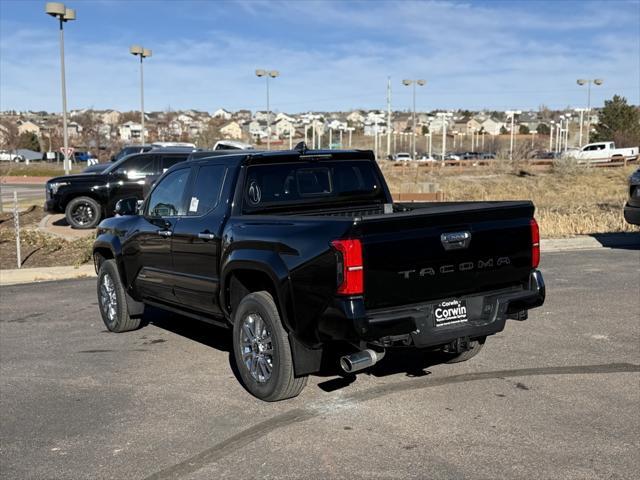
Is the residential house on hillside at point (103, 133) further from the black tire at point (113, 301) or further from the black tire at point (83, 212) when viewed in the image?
the black tire at point (113, 301)

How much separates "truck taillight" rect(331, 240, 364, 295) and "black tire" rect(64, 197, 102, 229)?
570 inches

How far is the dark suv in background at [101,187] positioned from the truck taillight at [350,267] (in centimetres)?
1367

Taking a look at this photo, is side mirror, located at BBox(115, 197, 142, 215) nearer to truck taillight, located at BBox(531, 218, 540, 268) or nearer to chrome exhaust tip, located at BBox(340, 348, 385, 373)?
chrome exhaust tip, located at BBox(340, 348, 385, 373)

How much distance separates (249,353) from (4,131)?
32.6 m

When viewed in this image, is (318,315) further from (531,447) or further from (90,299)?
(90,299)

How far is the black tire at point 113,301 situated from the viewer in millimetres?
8094

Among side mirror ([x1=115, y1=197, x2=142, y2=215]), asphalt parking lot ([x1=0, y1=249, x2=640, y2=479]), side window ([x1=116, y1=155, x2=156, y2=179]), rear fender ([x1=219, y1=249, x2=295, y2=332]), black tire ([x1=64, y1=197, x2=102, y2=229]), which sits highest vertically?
side window ([x1=116, y1=155, x2=156, y2=179])

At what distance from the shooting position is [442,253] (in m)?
5.14

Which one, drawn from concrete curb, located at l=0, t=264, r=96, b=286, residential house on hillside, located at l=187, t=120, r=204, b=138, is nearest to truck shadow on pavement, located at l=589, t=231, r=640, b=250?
concrete curb, located at l=0, t=264, r=96, b=286

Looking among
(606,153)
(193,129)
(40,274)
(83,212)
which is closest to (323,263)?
(40,274)

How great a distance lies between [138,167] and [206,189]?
12.4 m

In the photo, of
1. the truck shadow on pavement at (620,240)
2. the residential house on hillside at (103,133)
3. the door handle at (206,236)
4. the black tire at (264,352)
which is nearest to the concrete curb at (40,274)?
the door handle at (206,236)

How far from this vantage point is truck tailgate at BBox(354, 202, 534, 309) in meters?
4.87

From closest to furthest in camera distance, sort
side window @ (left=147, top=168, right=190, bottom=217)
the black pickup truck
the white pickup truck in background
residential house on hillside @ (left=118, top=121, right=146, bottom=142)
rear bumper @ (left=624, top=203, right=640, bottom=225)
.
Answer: the black pickup truck
side window @ (left=147, top=168, right=190, bottom=217)
rear bumper @ (left=624, top=203, right=640, bottom=225)
the white pickup truck in background
residential house on hillside @ (left=118, top=121, right=146, bottom=142)
